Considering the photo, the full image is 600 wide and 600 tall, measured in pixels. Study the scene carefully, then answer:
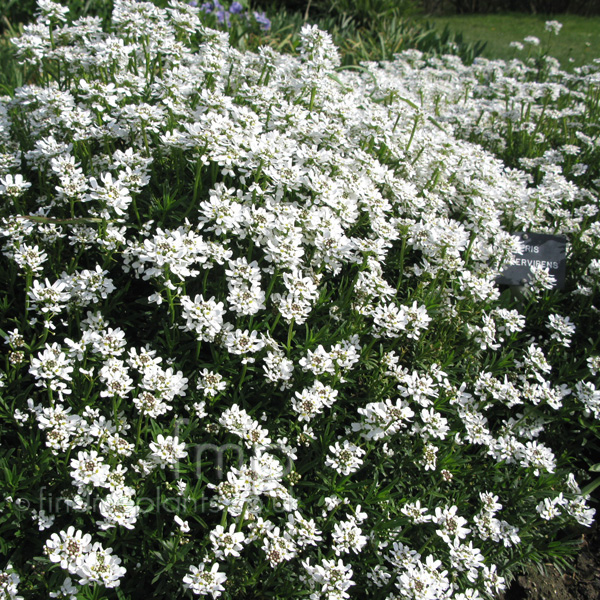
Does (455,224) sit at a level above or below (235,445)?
above

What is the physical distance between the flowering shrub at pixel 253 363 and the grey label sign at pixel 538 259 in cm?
19

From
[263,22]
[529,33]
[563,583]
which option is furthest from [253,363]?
[529,33]

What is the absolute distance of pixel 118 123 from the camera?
3.73 m

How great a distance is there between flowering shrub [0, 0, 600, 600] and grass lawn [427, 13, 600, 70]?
22.0 ft

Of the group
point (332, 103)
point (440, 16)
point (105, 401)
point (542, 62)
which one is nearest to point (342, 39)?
point (542, 62)

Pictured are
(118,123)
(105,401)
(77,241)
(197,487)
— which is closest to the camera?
(197,487)

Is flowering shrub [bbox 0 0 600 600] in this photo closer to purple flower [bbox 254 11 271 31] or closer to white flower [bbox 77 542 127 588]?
white flower [bbox 77 542 127 588]

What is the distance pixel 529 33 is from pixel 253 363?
1412 cm

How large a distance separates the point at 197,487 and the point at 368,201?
6.64 ft

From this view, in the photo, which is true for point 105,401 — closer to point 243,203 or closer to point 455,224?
point 243,203

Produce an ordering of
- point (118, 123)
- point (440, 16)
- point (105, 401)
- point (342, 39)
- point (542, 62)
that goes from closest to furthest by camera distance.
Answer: point (105, 401) < point (118, 123) < point (542, 62) < point (342, 39) < point (440, 16)

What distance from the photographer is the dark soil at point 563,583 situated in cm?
328

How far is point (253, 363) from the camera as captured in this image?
314 centimetres

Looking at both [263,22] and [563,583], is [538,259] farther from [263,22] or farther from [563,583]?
[263,22]
